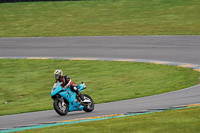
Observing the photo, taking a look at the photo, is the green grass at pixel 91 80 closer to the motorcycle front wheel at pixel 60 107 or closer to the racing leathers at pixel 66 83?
the motorcycle front wheel at pixel 60 107

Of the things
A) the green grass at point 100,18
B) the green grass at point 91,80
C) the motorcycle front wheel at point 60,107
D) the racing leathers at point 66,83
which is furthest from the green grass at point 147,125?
the green grass at point 100,18

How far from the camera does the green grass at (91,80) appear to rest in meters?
19.0

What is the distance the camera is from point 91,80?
22.8 meters

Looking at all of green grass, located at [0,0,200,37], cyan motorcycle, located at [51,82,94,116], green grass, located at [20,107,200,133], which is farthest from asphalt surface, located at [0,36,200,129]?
green grass, located at [20,107,200,133]

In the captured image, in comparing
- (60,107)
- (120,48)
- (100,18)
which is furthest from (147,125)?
(100,18)

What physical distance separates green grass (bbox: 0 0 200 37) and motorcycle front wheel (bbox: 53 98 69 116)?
73.2ft

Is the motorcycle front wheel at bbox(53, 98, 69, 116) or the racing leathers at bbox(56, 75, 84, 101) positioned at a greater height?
the racing leathers at bbox(56, 75, 84, 101)

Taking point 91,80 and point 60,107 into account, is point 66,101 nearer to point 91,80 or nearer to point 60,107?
point 60,107

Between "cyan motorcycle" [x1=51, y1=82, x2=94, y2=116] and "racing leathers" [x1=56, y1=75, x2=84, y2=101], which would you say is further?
"racing leathers" [x1=56, y1=75, x2=84, y2=101]

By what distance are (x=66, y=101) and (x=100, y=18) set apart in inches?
1227

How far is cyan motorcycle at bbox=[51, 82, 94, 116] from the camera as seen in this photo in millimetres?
14648

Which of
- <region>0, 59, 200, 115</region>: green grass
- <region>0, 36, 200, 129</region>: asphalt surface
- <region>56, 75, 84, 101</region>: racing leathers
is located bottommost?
<region>56, 75, 84, 101</region>: racing leathers

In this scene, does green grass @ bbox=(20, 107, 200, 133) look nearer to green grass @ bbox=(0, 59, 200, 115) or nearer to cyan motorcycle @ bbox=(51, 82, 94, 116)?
cyan motorcycle @ bbox=(51, 82, 94, 116)

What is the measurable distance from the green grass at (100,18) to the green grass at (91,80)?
11309 millimetres
